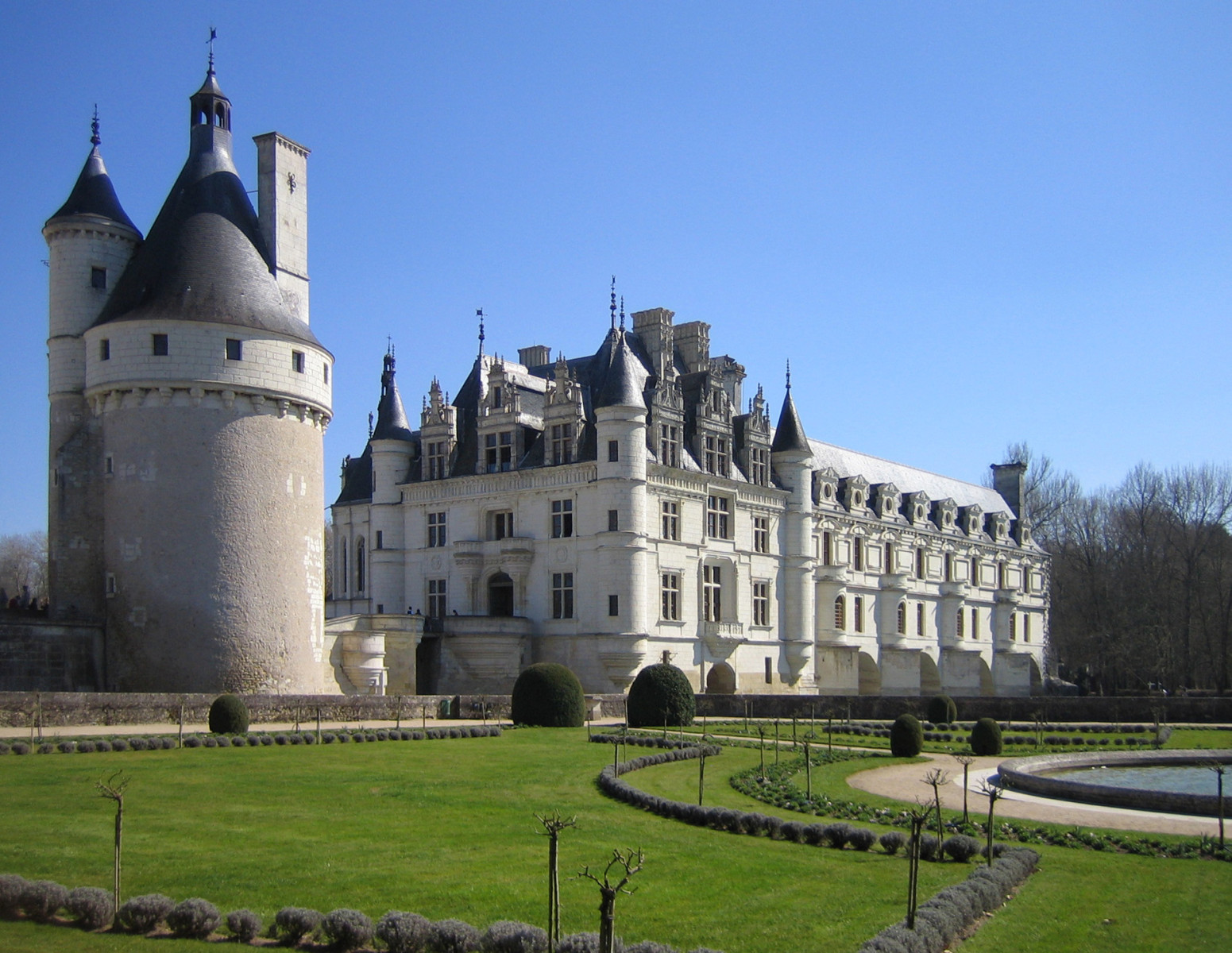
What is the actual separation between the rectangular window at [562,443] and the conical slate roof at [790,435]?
1114cm

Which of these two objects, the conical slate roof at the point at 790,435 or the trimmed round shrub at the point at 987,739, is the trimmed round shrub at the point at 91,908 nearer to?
the trimmed round shrub at the point at 987,739

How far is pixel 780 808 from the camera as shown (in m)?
17.0

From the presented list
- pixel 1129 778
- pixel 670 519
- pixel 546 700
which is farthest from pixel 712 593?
pixel 1129 778

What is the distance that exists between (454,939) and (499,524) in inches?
1424

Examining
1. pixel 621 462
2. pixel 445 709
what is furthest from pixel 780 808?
pixel 621 462

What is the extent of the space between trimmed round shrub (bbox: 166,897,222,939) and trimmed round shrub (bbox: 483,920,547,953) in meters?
2.23

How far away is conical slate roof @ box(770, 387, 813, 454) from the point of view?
50.1 m

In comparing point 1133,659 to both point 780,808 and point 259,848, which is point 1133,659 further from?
point 259,848

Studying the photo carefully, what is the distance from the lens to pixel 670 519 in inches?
1706

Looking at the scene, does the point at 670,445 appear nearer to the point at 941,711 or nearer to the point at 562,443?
the point at 562,443

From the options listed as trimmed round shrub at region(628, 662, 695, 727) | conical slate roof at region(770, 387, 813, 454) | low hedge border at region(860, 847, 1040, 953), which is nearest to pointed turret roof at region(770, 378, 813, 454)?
conical slate roof at region(770, 387, 813, 454)

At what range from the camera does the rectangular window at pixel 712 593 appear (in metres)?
44.9

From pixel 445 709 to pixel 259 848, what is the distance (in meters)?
19.6

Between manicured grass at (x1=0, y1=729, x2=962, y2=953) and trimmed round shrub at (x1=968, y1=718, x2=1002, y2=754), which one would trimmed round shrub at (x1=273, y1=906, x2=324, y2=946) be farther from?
trimmed round shrub at (x1=968, y1=718, x2=1002, y2=754)
